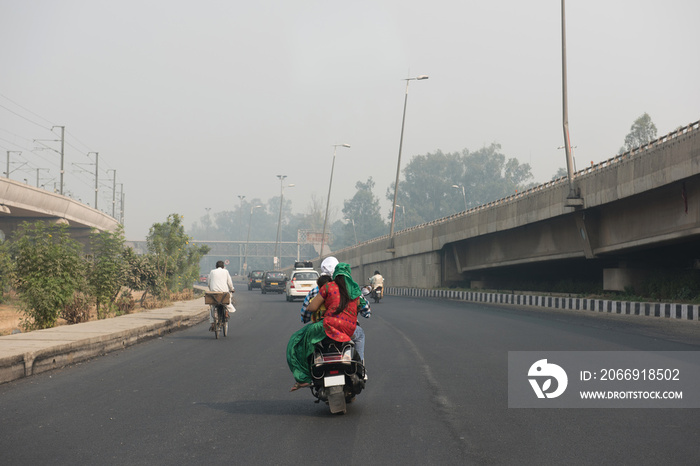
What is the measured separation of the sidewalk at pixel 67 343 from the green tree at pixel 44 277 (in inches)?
41.2

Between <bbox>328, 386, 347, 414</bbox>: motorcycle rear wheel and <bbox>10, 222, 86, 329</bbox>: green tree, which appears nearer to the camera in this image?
<bbox>328, 386, 347, 414</bbox>: motorcycle rear wheel

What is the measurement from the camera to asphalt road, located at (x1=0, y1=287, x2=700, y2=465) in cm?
588

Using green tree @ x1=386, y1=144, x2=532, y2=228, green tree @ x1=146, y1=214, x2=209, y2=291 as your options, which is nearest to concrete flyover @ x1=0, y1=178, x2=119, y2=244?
green tree @ x1=146, y1=214, x2=209, y2=291

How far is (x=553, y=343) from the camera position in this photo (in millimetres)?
14883

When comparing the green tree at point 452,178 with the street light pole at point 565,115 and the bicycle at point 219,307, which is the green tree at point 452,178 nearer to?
the street light pole at point 565,115

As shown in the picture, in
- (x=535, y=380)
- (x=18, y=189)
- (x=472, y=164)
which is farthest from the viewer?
(x=472, y=164)

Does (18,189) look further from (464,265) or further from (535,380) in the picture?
(535,380)

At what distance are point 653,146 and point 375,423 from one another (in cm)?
2014

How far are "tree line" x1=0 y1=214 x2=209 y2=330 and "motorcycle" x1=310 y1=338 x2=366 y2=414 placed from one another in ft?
38.9

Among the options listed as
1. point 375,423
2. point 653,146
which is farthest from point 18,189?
point 375,423

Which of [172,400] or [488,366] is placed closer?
[172,400]

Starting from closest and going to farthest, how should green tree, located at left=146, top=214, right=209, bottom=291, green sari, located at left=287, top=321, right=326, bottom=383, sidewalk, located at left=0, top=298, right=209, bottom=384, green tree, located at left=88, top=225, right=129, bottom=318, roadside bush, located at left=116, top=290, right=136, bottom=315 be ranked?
green sari, located at left=287, top=321, right=326, bottom=383, sidewalk, located at left=0, top=298, right=209, bottom=384, green tree, located at left=88, top=225, right=129, bottom=318, roadside bush, located at left=116, top=290, right=136, bottom=315, green tree, located at left=146, top=214, right=209, bottom=291

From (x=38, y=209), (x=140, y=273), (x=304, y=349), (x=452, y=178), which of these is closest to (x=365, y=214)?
(x=452, y=178)

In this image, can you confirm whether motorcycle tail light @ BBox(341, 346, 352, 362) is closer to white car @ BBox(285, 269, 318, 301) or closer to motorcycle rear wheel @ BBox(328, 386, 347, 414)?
motorcycle rear wheel @ BBox(328, 386, 347, 414)
